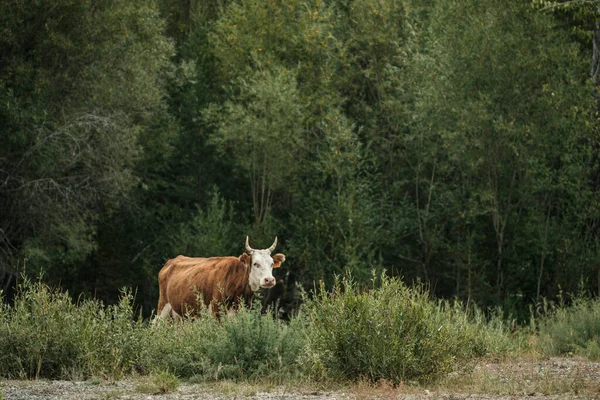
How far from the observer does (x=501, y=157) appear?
101 ft

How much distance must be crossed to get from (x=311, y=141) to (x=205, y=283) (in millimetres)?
17698

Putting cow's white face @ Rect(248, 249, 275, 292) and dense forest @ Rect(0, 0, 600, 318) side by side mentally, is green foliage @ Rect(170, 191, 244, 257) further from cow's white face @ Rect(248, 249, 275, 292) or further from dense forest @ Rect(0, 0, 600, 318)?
cow's white face @ Rect(248, 249, 275, 292)

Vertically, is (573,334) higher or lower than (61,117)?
lower

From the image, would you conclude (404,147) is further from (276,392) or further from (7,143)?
(276,392)

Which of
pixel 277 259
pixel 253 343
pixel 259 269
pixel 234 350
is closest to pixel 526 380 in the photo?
pixel 253 343

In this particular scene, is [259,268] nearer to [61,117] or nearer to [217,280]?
[217,280]

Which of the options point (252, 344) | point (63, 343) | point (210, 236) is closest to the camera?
point (63, 343)

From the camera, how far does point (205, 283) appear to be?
18547 mm

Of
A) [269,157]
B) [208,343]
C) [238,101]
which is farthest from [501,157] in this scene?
[208,343]

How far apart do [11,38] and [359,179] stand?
39.4 feet

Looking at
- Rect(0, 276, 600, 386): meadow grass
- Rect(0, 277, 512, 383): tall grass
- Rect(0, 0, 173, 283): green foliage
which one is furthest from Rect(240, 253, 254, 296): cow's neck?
Rect(0, 0, 173, 283): green foliage

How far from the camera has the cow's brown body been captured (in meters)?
17.9

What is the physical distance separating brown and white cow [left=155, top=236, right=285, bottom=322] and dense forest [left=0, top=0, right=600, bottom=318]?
19.8 feet

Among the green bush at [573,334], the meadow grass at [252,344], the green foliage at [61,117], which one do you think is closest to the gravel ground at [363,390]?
the meadow grass at [252,344]
